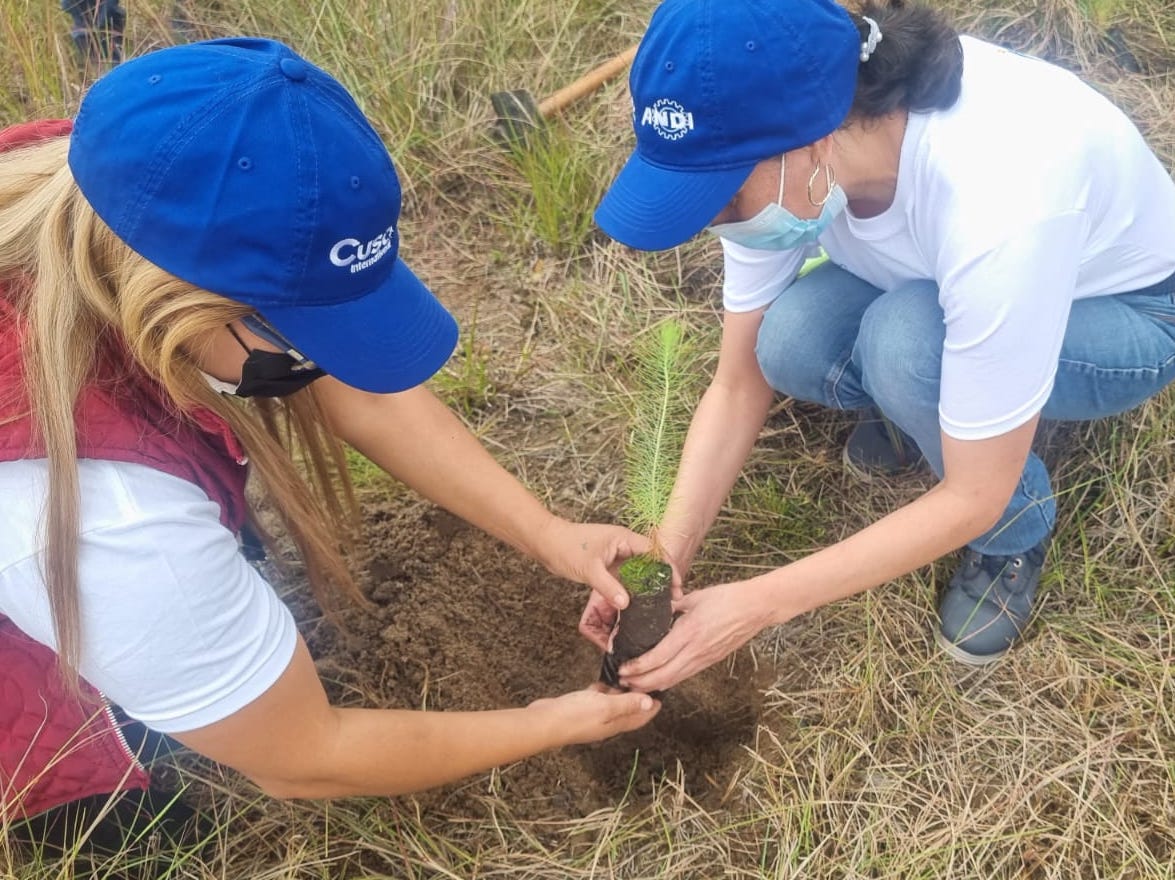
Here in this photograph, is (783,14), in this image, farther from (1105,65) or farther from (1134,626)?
(1105,65)

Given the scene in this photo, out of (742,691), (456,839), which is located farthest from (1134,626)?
(456,839)

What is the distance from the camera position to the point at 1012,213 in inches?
60.0

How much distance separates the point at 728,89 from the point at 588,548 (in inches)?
36.1

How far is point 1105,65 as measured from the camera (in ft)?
10.2

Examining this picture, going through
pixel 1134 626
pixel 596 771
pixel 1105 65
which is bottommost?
pixel 596 771

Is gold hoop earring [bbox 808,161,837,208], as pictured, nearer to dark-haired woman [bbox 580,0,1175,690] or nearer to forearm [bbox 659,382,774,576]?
dark-haired woman [bbox 580,0,1175,690]

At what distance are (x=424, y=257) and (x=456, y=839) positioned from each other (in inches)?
76.0

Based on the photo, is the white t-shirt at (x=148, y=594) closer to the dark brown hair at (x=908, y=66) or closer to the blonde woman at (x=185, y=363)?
the blonde woman at (x=185, y=363)

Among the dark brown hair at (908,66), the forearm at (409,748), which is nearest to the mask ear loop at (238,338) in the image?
the forearm at (409,748)

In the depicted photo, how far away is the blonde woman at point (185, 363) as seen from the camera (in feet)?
3.83

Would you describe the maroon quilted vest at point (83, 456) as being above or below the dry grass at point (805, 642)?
above

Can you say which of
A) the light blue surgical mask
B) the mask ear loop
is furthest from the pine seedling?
the mask ear loop

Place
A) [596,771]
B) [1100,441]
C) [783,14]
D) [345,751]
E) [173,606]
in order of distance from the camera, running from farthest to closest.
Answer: [1100,441]
[596,771]
[345,751]
[783,14]
[173,606]

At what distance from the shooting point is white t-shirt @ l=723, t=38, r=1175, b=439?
5.00 ft
